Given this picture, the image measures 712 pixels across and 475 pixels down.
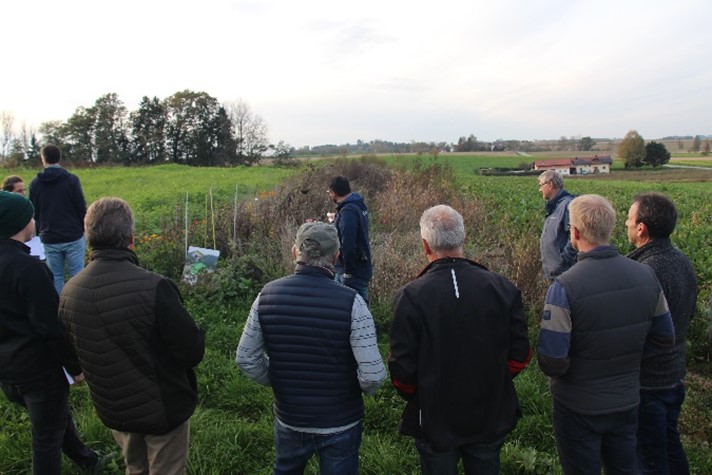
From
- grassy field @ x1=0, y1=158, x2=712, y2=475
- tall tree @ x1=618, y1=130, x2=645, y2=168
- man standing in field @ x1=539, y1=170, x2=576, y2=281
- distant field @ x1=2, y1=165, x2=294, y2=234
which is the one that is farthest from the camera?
tall tree @ x1=618, y1=130, x2=645, y2=168

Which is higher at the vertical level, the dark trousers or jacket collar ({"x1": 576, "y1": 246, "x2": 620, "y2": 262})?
jacket collar ({"x1": 576, "y1": 246, "x2": 620, "y2": 262})

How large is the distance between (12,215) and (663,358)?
3924mm

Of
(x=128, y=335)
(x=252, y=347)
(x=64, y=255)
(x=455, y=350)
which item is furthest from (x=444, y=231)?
(x=64, y=255)

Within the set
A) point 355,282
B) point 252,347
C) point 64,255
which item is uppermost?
point 252,347

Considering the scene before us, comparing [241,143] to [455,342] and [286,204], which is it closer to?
[286,204]

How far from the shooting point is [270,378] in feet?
8.77

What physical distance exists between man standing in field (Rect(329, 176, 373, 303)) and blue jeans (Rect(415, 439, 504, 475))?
3.25 meters

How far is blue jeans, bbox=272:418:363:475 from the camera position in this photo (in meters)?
2.56

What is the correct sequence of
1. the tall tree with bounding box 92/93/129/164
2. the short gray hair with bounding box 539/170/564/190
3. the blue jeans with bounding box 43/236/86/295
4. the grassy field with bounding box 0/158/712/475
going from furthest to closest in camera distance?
the tall tree with bounding box 92/93/129/164
the blue jeans with bounding box 43/236/86/295
the short gray hair with bounding box 539/170/564/190
the grassy field with bounding box 0/158/712/475

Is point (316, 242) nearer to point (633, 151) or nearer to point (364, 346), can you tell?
point (364, 346)

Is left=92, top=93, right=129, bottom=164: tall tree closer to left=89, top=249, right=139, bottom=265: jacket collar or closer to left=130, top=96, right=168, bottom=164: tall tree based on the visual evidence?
left=130, top=96, right=168, bottom=164: tall tree

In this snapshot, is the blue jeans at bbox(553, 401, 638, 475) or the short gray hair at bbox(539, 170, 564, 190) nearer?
the blue jeans at bbox(553, 401, 638, 475)

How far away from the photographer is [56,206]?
6129 millimetres

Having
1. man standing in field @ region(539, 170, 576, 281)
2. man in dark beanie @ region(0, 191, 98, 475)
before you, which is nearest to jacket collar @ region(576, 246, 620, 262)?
man standing in field @ region(539, 170, 576, 281)
